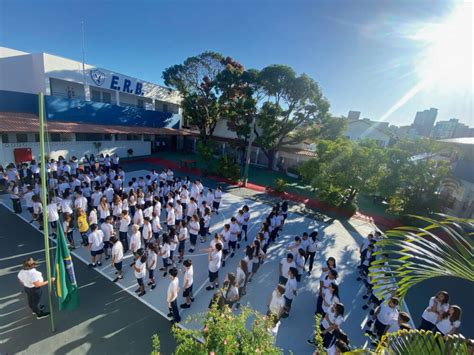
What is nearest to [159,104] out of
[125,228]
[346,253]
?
[125,228]

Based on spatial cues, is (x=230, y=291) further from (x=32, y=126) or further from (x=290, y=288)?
(x=32, y=126)

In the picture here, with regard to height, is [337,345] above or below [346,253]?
above

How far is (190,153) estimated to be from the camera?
30625 mm

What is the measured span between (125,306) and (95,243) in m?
2.13

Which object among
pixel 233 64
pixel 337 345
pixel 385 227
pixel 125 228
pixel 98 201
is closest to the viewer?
pixel 337 345

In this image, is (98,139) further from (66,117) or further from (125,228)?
(125,228)

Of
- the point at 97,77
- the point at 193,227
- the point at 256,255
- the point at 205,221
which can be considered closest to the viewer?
the point at 256,255

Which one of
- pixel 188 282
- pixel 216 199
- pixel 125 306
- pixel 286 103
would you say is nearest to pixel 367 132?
pixel 286 103

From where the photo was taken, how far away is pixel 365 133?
36.5m

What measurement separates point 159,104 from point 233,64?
1265 cm

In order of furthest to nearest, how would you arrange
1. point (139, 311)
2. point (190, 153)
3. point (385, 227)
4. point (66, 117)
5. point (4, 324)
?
point (190, 153), point (66, 117), point (385, 227), point (139, 311), point (4, 324)

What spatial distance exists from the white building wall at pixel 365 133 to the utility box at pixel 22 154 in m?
37.8

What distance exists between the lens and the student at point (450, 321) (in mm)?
4812

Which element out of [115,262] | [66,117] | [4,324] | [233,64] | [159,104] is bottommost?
[4,324]
